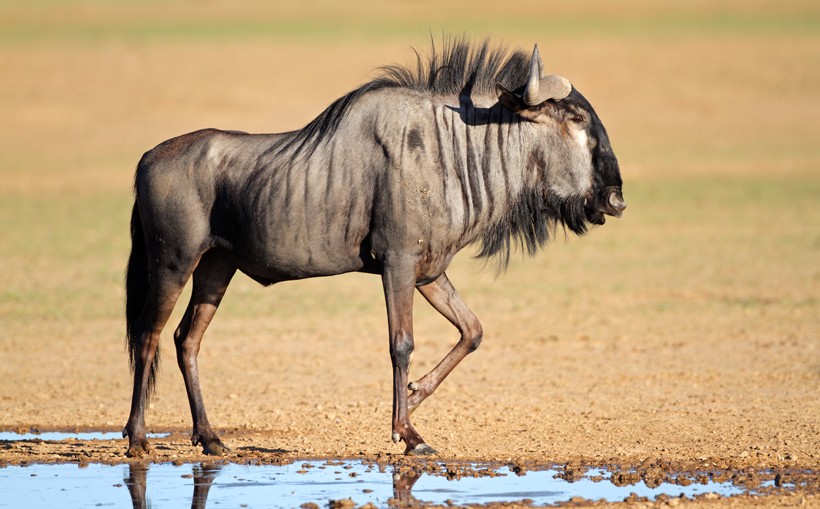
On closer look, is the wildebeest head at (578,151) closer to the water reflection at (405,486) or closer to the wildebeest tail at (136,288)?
the water reflection at (405,486)

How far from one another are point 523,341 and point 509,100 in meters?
5.65

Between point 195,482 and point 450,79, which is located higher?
point 450,79

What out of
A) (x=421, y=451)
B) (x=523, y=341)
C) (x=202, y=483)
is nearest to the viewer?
(x=202, y=483)

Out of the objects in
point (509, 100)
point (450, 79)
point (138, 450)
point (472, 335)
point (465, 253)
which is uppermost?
point (450, 79)

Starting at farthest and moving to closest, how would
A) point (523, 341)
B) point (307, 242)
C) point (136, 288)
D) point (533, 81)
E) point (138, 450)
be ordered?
1. point (523, 341)
2. point (136, 288)
3. point (138, 450)
4. point (307, 242)
5. point (533, 81)

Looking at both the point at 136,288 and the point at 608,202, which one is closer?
the point at 608,202

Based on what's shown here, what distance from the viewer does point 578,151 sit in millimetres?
8336

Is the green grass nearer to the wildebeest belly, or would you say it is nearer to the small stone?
the wildebeest belly

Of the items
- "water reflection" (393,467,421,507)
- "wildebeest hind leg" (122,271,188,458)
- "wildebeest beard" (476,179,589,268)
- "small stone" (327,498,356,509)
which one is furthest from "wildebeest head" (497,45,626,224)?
"small stone" (327,498,356,509)

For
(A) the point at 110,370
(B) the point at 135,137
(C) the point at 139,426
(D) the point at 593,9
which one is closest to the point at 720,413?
(C) the point at 139,426

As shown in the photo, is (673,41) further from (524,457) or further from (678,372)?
(524,457)

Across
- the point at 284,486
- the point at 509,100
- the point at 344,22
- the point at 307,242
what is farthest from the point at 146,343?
the point at 344,22

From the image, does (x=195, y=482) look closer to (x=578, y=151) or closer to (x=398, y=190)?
(x=398, y=190)

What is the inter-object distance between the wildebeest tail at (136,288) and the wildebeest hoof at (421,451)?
1961 mm
